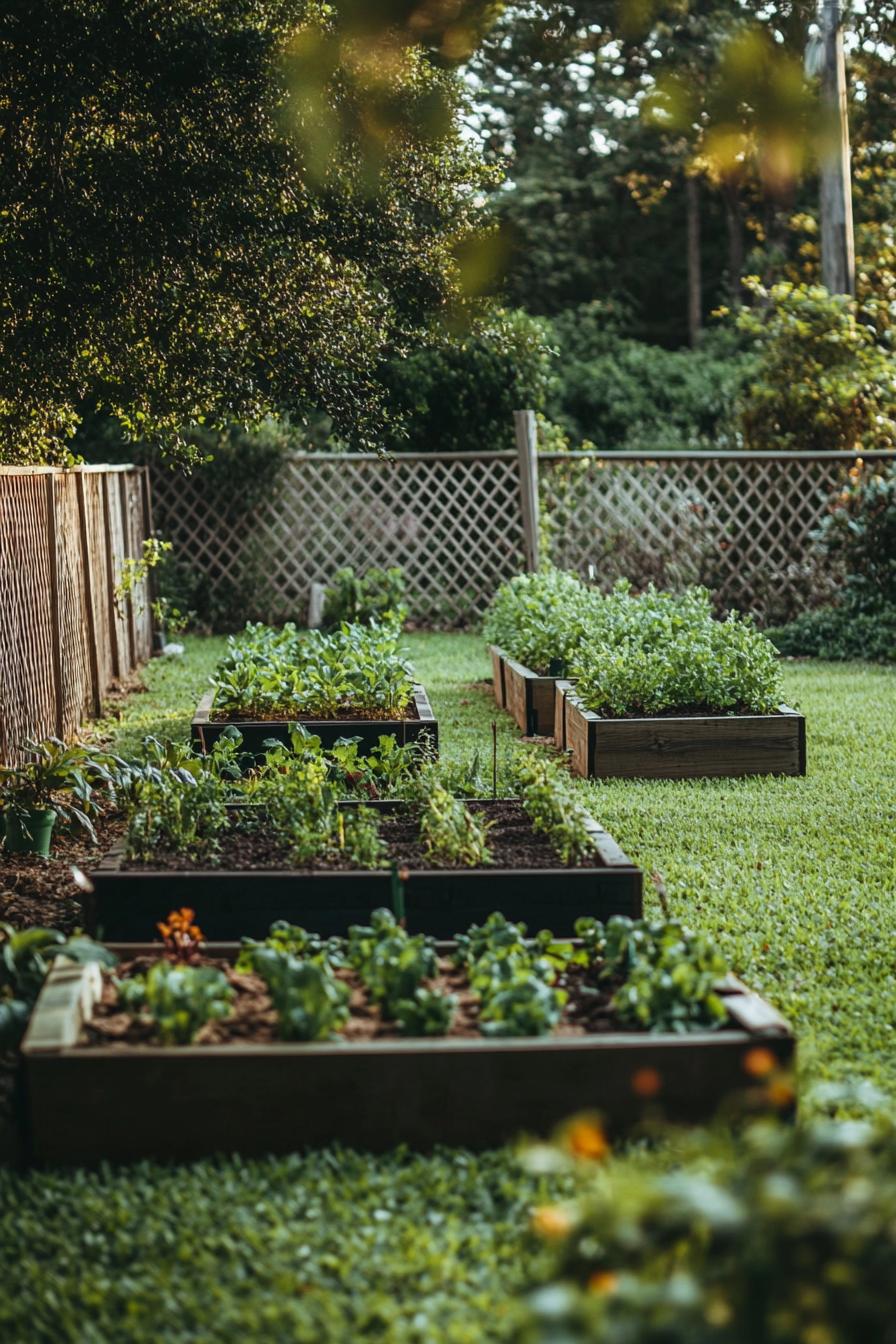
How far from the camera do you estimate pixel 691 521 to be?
1053 centimetres

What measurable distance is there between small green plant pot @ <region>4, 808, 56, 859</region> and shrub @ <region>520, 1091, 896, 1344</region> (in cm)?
308

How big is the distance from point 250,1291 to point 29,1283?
34 centimetres

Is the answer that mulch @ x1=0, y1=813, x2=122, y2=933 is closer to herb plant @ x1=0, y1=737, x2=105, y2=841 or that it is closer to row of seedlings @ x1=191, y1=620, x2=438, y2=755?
herb plant @ x1=0, y1=737, x2=105, y2=841

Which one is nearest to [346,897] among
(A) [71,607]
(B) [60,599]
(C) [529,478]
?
(B) [60,599]

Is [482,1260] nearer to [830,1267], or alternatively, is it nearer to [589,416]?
[830,1267]

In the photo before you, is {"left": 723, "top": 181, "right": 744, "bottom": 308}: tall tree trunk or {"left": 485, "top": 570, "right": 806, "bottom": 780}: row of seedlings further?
{"left": 723, "top": 181, "right": 744, "bottom": 308}: tall tree trunk

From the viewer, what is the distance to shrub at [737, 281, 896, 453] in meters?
11.0

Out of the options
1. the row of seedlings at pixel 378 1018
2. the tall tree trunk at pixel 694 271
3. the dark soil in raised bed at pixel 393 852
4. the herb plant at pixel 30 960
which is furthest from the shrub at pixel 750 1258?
the tall tree trunk at pixel 694 271

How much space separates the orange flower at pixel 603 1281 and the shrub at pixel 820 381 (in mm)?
9928

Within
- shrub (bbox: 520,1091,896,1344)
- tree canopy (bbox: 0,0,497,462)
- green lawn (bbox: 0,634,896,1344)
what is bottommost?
green lawn (bbox: 0,634,896,1344)

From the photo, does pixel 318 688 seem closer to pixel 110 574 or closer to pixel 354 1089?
pixel 110 574

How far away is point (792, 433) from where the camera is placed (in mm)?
11164

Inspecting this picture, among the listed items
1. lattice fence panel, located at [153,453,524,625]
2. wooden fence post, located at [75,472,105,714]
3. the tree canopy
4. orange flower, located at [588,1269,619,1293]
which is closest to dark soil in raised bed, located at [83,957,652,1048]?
orange flower, located at [588,1269,619,1293]

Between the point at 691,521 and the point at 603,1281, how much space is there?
948 centimetres
